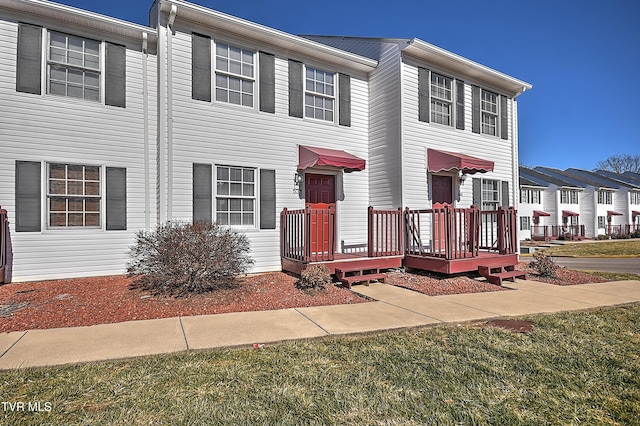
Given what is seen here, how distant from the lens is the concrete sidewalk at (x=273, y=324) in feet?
11.9

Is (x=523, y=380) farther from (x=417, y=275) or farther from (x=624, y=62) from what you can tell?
(x=624, y=62)

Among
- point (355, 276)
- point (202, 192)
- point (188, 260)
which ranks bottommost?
point (355, 276)

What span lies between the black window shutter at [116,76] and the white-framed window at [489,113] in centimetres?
972

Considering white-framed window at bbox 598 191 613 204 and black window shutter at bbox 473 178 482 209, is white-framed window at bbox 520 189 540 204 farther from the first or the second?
black window shutter at bbox 473 178 482 209

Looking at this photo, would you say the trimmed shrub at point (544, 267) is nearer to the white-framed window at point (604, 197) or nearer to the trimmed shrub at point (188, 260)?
the trimmed shrub at point (188, 260)

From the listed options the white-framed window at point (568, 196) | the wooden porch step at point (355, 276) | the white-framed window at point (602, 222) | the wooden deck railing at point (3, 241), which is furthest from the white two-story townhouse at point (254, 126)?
the white-framed window at point (602, 222)

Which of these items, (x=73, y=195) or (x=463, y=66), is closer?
(x=73, y=195)

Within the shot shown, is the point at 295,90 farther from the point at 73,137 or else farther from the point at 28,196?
the point at 28,196

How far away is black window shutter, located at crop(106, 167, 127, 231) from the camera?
755cm

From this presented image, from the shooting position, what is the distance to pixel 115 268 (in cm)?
767

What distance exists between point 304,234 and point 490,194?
7115 millimetres

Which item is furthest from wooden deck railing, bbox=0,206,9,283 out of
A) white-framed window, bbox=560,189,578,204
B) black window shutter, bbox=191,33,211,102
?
white-framed window, bbox=560,189,578,204

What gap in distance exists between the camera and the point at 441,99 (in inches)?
407

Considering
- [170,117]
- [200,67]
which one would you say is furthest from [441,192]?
[170,117]
